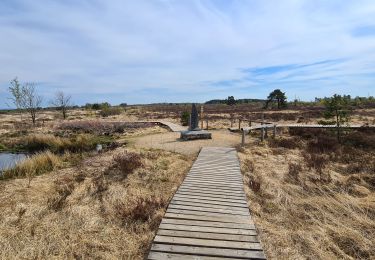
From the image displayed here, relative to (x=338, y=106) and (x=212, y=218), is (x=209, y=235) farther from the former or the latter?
(x=338, y=106)

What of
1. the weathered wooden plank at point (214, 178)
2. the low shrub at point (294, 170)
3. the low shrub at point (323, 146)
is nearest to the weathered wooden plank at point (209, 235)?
the weathered wooden plank at point (214, 178)

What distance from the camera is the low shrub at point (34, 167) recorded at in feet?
32.7

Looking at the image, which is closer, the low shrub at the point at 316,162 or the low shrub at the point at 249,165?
the low shrub at the point at 249,165

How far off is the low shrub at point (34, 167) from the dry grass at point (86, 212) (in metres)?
0.68

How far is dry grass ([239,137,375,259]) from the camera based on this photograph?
5.27 meters

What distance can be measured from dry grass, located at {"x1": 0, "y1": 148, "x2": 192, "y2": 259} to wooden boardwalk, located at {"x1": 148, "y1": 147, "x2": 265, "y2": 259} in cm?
40

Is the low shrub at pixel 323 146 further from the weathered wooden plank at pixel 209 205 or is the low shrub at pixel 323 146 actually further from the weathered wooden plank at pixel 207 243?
the weathered wooden plank at pixel 207 243

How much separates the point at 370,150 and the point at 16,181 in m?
Answer: 14.9

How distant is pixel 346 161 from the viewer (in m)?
12.2

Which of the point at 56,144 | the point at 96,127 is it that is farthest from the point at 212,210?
the point at 96,127

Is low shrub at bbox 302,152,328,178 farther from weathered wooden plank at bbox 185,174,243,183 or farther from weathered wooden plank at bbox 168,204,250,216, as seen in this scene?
weathered wooden plank at bbox 168,204,250,216

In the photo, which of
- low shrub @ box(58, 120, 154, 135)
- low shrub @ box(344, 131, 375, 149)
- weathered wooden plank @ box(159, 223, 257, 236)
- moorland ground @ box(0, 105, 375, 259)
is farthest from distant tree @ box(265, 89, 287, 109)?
weathered wooden plank @ box(159, 223, 257, 236)

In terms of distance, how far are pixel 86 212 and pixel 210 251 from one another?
10.6 ft

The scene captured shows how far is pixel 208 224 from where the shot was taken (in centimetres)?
564
